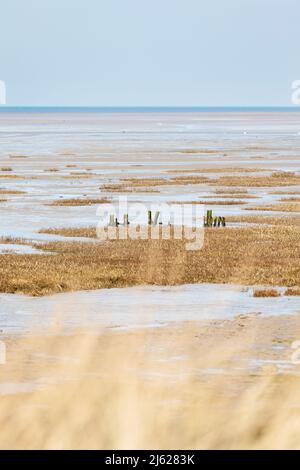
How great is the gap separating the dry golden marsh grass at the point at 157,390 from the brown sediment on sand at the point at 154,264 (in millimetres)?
5046

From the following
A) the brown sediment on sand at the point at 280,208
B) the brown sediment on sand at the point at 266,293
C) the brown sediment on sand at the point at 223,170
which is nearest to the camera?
the brown sediment on sand at the point at 266,293

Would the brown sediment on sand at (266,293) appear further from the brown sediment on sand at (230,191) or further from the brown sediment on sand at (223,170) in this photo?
the brown sediment on sand at (223,170)

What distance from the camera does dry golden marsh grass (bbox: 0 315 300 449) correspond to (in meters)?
10.7

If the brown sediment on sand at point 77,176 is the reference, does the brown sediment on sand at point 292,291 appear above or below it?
below

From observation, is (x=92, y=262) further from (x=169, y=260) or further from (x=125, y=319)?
(x=125, y=319)

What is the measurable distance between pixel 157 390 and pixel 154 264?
1299cm

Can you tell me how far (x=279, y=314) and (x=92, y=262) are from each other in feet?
26.0

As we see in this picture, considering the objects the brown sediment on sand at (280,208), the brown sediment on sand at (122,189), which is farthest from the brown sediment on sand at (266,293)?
the brown sediment on sand at (122,189)

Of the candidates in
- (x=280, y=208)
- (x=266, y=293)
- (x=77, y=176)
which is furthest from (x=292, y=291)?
(x=77, y=176)

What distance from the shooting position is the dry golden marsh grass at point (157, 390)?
10.7m

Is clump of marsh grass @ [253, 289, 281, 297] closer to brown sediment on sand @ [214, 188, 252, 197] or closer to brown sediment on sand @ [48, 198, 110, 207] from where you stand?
brown sediment on sand @ [48, 198, 110, 207]

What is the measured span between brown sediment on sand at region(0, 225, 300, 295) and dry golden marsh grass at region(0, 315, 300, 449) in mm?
5046

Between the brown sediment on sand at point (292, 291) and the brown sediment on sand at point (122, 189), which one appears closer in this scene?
the brown sediment on sand at point (292, 291)

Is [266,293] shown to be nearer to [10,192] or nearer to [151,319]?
[151,319]
